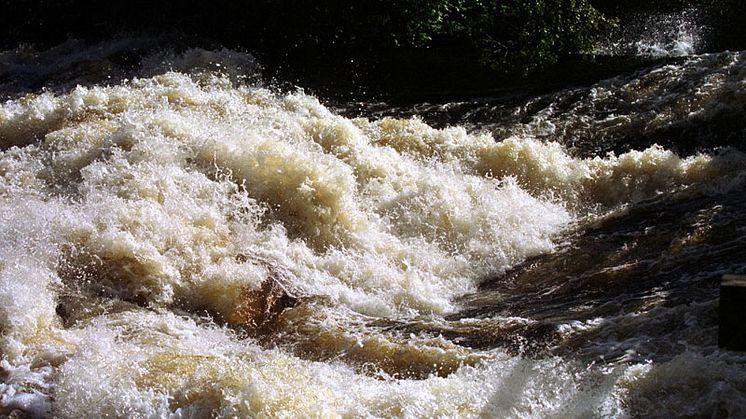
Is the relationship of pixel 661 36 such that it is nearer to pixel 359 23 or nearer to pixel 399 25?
pixel 399 25

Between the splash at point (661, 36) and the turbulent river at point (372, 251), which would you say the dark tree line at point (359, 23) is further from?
the turbulent river at point (372, 251)

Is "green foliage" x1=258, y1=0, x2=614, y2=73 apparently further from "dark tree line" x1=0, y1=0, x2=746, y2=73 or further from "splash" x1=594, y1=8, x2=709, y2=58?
"splash" x1=594, y1=8, x2=709, y2=58

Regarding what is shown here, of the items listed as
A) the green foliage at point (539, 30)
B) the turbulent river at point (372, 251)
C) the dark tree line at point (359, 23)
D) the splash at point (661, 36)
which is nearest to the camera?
the turbulent river at point (372, 251)

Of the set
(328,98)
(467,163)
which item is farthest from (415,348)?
(328,98)

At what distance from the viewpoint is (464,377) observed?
4.65 m

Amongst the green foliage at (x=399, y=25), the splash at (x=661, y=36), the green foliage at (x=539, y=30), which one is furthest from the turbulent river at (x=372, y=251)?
the splash at (x=661, y=36)

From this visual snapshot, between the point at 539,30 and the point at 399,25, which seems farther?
the point at 399,25

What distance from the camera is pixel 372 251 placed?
22.4 ft

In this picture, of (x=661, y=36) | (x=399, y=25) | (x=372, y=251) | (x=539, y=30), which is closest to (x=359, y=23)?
(x=399, y=25)

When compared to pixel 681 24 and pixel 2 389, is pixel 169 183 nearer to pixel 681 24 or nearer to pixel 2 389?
pixel 2 389

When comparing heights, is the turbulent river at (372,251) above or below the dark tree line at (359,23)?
Result: below

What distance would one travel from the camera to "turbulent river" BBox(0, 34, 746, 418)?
4453 mm

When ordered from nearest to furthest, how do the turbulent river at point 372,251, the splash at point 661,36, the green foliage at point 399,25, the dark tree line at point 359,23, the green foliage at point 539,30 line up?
the turbulent river at point 372,251, the green foliage at point 539,30, the dark tree line at point 359,23, the green foliage at point 399,25, the splash at point 661,36

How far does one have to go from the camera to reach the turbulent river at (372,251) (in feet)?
14.6
